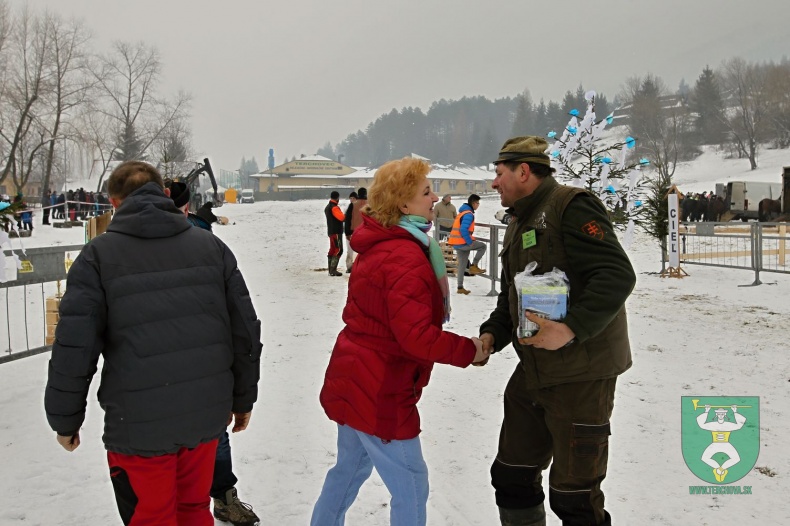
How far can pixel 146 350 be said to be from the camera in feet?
7.84

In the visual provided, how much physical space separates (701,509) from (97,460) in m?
4.25

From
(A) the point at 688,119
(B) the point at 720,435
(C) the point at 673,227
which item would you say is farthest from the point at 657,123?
(B) the point at 720,435

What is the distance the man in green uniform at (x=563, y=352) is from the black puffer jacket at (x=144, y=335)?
4.49 feet

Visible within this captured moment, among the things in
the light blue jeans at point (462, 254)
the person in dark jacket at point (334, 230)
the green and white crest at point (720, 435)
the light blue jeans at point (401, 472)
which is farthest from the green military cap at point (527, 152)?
the person in dark jacket at point (334, 230)

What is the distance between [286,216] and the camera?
35.8 meters

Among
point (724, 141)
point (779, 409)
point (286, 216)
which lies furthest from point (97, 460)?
point (724, 141)

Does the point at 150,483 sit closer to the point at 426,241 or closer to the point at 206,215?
the point at 426,241

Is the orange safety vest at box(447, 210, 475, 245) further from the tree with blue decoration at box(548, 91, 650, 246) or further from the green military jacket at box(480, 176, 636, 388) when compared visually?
the green military jacket at box(480, 176, 636, 388)

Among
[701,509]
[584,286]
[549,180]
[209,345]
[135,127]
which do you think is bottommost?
[701,509]

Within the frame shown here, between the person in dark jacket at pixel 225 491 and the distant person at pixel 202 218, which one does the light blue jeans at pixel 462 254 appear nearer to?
the distant person at pixel 202 218

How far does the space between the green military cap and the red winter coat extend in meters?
0.63

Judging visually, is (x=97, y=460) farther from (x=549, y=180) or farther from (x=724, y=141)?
(x=724, y=141)

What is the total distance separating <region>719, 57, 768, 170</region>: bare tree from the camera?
77.0 metres

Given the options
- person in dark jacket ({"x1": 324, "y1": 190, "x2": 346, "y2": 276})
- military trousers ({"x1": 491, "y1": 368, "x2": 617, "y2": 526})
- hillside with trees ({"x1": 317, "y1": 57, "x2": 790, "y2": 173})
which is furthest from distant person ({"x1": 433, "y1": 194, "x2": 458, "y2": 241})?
hillside with trees ({"x1": 317, "y1": 57, "x2": 790, "y2": 173})
